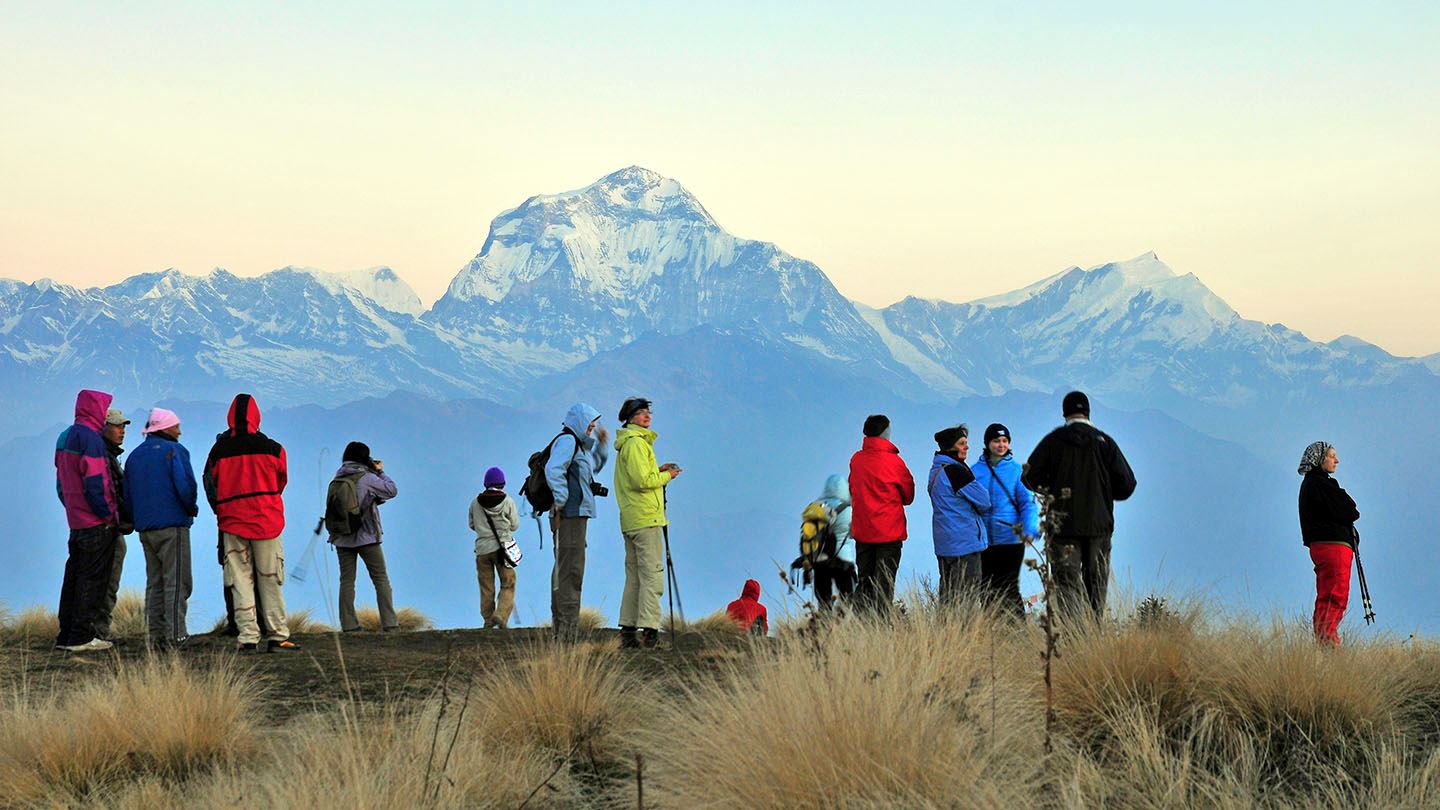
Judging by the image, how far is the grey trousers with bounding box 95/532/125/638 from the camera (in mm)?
11242

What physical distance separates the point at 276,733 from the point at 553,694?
1399 mm

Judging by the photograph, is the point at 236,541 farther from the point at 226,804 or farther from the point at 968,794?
the point at 968,794

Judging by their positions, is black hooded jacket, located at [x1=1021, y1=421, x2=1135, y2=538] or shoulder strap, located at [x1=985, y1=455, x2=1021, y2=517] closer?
black hooded jacket, located at [x1=1021, y1=421, x2=1135, y2=538]

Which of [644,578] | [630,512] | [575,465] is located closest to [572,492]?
[575,465]

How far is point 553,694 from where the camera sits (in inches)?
270

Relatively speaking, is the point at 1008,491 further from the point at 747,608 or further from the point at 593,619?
the point at 593,619

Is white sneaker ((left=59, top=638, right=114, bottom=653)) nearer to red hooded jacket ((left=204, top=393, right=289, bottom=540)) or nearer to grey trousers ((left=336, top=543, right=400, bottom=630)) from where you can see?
red hooded jacket ((left=204, top=393, right=289, bottom=540))

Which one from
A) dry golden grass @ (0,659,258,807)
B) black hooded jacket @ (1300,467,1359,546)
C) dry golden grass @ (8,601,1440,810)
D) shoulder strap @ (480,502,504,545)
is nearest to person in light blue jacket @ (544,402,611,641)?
shoulder strap @ (480,502,504,545)

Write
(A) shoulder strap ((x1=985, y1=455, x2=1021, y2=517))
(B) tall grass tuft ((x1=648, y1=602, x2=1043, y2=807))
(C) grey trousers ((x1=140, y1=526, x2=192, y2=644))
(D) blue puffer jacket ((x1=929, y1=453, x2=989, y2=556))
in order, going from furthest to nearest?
1. (C) grey trousers ((x1=140, y1=526, x2=192, y2=644))
2. (A) shoulder strap ((x1=985, y1=455, x2=1021, y2=517))
3. (D) blue puffer jacket ((x1=929, y1=453, x2=989, y2=556))
4. (B) tall grass tuft ((x1=648, y1=602, x2=1043, y2=807))

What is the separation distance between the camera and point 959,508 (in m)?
10.4

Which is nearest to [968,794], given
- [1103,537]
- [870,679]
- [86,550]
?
[870,679]

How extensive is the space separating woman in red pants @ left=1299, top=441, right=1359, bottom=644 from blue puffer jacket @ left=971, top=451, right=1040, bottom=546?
2.01 metres

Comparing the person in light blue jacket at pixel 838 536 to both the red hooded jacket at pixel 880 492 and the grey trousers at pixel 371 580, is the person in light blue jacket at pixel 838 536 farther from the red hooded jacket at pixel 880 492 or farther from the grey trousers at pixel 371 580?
the grey trousers at pixel 371 580

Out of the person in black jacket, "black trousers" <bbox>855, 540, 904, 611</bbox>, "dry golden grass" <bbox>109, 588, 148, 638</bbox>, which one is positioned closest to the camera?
the person in black jacket
